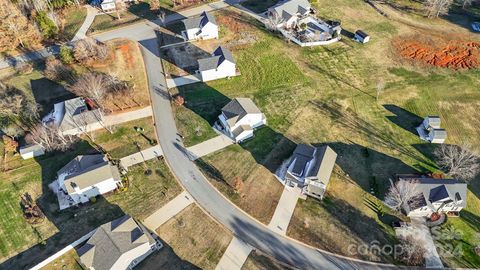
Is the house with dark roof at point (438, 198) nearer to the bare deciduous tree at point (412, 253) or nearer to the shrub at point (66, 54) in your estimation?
the bare deciduous tree at point (412, 253)

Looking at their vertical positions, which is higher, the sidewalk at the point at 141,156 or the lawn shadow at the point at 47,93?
the lawn shadow at the point at 47,93

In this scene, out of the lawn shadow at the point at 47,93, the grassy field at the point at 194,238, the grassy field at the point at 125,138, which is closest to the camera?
the grassy field at the point at 194,238

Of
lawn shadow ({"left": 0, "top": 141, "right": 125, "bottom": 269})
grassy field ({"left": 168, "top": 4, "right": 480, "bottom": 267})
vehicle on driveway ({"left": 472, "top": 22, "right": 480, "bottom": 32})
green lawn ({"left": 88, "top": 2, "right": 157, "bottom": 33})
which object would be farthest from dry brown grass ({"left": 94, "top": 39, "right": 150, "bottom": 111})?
vehicle on driveway ({"left": 472, "top": 22, "right": 480, "bottom": 32})

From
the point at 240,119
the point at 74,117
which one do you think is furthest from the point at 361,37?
the point at 74,117

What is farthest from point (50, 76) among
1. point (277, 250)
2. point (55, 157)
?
point (277, 250)

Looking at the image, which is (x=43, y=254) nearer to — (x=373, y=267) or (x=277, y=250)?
(x=277, y=250)

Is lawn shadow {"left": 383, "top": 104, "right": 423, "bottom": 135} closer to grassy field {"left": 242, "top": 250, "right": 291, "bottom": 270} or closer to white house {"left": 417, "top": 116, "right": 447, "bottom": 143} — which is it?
white house {"left": 417, "top": 116, "right": 447, "bottom": 143}

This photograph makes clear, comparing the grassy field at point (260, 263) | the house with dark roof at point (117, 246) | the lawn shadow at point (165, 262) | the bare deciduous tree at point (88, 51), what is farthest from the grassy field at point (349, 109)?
the bare deciduous tree at point (88, 51)
